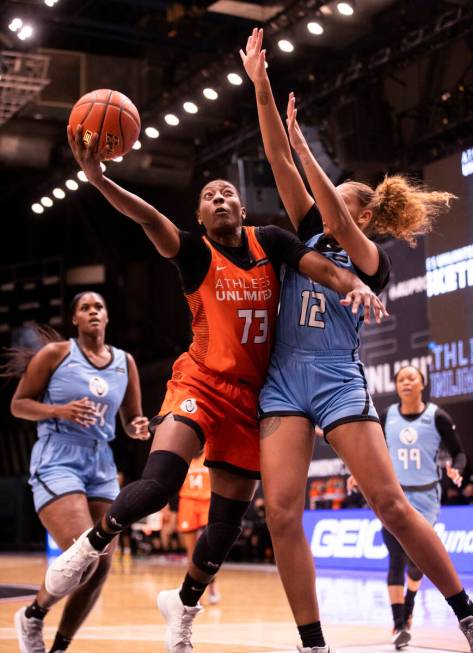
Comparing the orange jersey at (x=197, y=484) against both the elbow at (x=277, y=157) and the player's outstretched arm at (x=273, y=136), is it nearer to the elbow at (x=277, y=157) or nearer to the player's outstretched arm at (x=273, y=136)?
the player's outstretched arm at (x=273, y=136)

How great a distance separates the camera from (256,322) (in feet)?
13.0

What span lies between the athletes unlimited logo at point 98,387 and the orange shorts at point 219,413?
42.0 inches

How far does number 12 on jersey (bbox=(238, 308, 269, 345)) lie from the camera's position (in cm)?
396

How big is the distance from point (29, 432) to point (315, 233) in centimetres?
1965

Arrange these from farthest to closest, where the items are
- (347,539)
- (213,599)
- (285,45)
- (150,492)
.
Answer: (347,539) < (285,45) < (213,599) < (150,492)

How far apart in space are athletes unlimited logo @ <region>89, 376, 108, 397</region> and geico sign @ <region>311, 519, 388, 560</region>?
7411 mm

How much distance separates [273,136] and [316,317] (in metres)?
0.81

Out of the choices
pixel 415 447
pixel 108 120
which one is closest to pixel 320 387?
pixel 108 120

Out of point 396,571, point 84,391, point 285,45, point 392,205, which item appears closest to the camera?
point 392,205

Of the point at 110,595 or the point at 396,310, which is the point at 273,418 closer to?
the point at 110,595

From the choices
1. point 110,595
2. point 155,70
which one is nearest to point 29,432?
point 155,70

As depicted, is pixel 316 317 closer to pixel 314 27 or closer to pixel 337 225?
pixel 337 225

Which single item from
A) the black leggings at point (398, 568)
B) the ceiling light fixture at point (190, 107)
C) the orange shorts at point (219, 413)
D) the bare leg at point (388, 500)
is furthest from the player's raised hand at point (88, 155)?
the ceiling light fixture at point (190, 107)

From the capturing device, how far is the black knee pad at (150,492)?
3.60 m
